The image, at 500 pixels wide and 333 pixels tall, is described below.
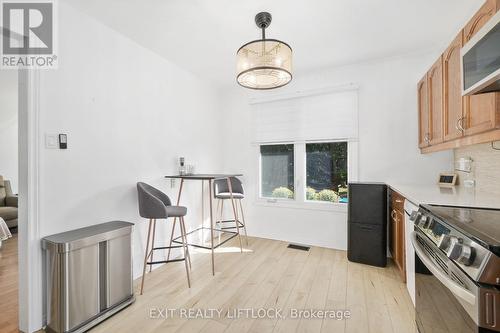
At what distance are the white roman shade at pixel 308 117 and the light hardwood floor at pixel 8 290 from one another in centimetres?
317

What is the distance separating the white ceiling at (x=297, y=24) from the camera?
1864 mm

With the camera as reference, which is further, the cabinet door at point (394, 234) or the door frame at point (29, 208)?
the cabinet door at point (394, 234)

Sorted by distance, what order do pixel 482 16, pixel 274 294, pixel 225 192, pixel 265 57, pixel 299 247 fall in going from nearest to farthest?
pixel 482 16 < pixel 265 57 < pixel 274 294 < pixel 299 247 < pixel 225 192

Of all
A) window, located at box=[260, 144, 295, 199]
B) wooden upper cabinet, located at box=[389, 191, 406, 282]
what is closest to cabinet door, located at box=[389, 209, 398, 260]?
wooden upper cabinet, located at box=[389, 191, 406, 282]

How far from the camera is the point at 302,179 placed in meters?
3.35

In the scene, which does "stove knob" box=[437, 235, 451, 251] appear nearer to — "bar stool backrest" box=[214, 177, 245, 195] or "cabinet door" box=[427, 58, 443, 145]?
"cabinet door" box=[427, 58, 443, 145]

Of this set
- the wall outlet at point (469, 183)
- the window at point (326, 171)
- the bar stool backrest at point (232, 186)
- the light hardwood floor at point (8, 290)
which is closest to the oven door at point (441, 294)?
the wall outlet at point (469, 183)

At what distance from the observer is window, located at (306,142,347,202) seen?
3.12 meters

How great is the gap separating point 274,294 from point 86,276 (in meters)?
1.55

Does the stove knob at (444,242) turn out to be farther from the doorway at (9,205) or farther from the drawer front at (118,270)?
the doorway at (9,205)

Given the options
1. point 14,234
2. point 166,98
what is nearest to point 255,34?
point 166,98

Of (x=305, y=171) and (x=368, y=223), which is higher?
(x=305, y=171)

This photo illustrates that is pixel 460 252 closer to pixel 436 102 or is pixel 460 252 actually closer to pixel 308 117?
pixel 436 102

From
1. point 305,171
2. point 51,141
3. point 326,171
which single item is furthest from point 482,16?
point 51,141
